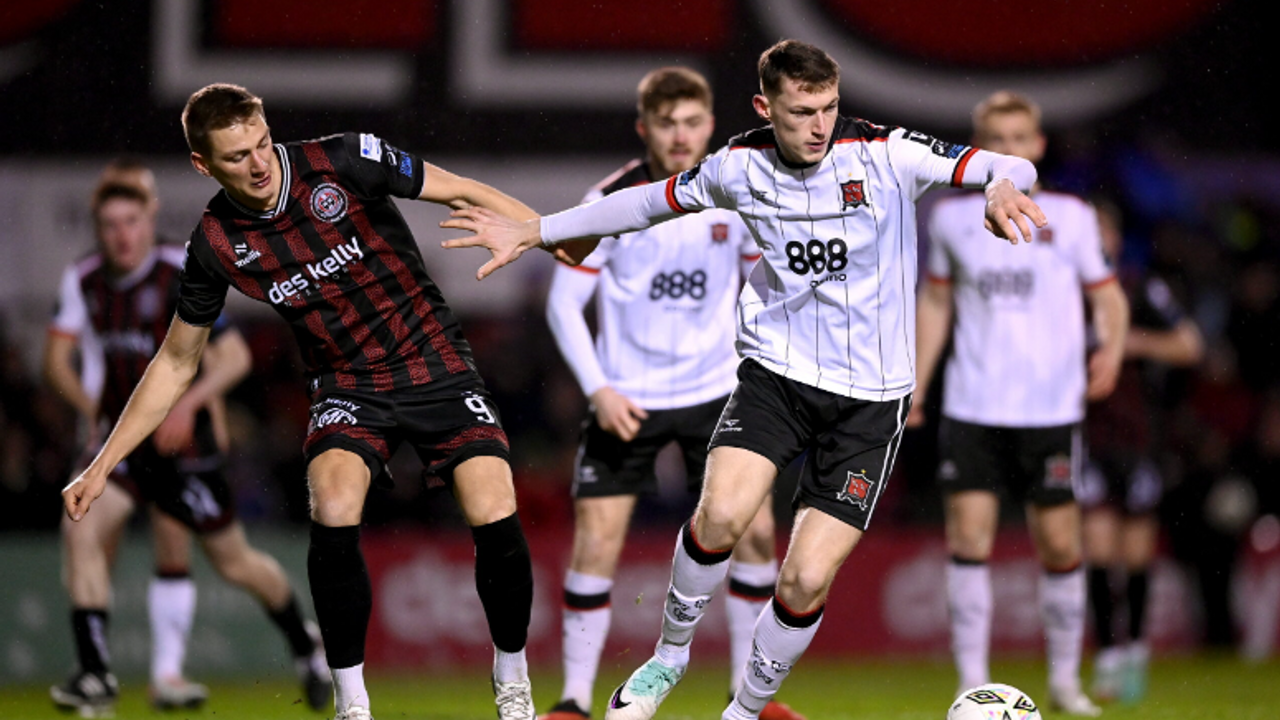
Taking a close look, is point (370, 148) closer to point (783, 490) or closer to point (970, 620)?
point (970, 620)

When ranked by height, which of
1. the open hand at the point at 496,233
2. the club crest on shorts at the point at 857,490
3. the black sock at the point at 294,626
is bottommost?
the black sock at the point at 294,626

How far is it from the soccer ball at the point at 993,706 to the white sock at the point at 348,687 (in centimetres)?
172

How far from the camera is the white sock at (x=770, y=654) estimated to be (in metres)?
4.30

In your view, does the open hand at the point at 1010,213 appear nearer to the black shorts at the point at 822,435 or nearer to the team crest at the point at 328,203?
the black shorts at the point at 822,435

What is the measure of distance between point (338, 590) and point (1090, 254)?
3.51 meters

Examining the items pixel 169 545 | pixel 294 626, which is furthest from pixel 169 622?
pixel 294 626

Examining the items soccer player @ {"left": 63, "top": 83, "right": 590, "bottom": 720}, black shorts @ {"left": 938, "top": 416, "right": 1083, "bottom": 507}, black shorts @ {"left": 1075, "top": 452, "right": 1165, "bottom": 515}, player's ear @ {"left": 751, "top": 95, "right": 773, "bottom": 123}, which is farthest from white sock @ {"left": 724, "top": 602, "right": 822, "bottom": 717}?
black shorts @ {"left": 1075, "top": 452, "right": 1165, "bottom": 515}

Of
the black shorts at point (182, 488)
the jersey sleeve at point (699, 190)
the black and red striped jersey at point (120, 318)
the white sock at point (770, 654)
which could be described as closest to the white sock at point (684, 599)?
the white sock at point (770, 654)

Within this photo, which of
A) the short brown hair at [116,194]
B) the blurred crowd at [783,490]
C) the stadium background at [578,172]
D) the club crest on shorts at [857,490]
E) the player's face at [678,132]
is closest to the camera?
the club crest on shorts at [857,490]

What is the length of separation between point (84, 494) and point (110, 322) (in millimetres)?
2487

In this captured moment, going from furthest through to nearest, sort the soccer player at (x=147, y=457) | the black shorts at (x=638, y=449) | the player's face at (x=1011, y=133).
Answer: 1. the soccer player at (x=147, y=457)
2. the player's face at (x=1011, y=133)
3. the black shorts at (x=638, y=449)

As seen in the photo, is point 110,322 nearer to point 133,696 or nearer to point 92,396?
point 92,396

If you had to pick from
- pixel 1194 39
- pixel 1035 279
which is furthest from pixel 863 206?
pixel 1194 39

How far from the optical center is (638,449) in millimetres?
5516
